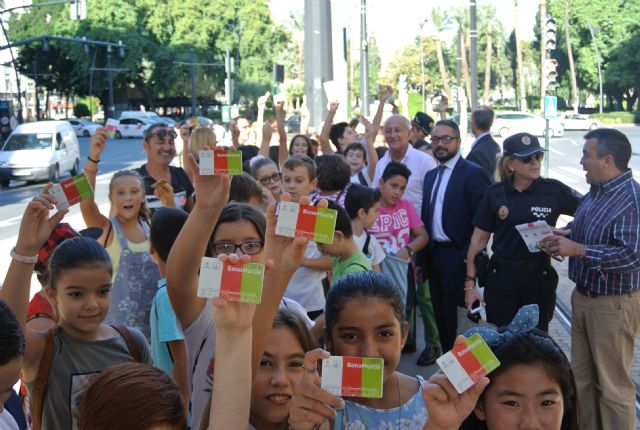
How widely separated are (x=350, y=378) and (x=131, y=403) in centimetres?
58

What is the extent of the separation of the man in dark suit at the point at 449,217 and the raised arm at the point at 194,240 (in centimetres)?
390

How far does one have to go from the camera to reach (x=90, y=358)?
3.44 meters

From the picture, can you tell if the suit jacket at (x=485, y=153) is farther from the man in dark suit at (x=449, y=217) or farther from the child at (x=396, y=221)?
the child at (x=396, y=221)

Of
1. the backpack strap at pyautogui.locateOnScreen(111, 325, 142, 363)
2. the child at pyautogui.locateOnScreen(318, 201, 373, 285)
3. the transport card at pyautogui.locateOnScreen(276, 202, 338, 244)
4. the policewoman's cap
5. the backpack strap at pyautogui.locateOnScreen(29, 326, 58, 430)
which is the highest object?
the policewoman's cap

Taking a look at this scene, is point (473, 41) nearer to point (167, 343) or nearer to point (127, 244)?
point (127, 244)

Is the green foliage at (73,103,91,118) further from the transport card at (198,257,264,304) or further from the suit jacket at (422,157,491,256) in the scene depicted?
the transport card at (198,257,264,304)

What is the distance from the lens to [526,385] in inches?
115

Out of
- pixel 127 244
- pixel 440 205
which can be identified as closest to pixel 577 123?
pixel 440 205

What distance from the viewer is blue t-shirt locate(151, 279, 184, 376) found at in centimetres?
374

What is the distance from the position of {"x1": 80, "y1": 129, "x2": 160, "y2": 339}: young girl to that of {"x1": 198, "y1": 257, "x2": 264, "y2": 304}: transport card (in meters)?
2.66

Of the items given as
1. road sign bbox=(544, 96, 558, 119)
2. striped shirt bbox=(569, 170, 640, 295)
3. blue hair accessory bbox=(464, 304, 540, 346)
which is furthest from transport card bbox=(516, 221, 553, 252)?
road sign bbox=(544, 96, 558, 119)

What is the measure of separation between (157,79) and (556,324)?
77176mm

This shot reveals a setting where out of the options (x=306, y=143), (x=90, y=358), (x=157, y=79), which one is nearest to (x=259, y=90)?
(x=157, y=79)

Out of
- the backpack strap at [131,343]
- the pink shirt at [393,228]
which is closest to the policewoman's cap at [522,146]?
the pink shirt at [393,228]
